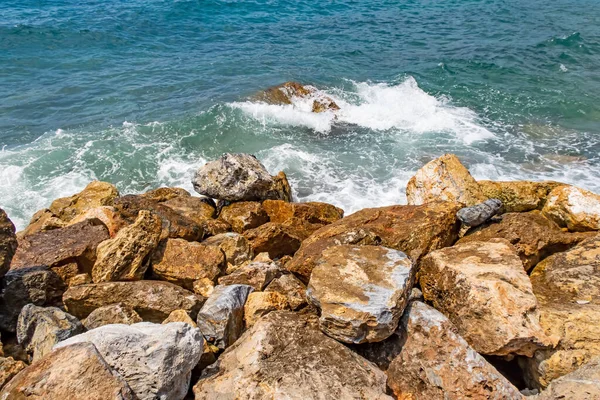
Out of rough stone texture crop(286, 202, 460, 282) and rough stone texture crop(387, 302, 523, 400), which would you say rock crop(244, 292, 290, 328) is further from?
rough stone texture crop(387, 302, 523, 400)

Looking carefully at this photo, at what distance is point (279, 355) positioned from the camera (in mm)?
4395

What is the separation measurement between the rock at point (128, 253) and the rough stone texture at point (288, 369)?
232 cm

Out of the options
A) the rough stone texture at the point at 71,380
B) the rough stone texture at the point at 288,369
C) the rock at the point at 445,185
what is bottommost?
the rock at the point at 445,185

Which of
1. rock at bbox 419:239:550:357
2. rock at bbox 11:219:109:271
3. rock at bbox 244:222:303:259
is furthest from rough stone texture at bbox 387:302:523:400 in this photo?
rock at bbox 11:219:109:271

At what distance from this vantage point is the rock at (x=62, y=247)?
636 centimetres

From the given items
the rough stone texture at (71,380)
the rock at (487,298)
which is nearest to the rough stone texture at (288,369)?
the rough stone texture at (71,380)

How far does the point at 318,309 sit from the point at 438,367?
1.32 metres

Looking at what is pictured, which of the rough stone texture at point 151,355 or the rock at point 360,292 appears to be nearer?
the rough stone texture at point 151,355

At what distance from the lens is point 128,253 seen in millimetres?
6359

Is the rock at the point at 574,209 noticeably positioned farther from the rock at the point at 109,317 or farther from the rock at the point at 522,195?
the rock at the point at 109,317

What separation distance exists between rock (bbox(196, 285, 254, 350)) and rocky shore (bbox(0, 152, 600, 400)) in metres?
0.02

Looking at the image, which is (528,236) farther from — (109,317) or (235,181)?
(235,181)

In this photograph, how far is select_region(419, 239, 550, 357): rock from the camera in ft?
15.9

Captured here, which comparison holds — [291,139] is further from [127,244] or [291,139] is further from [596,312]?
[596,312]
